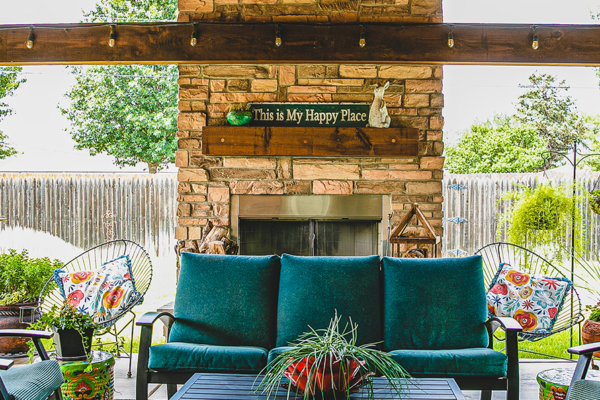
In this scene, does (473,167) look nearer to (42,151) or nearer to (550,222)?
(550,222)

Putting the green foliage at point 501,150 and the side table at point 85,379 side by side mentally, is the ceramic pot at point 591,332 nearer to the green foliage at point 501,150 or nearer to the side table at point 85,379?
the side table at point 85,379

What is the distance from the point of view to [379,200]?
4332mm

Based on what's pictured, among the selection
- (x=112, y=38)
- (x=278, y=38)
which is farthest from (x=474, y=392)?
(x=112, y=38)

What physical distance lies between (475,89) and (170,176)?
39.7 ft

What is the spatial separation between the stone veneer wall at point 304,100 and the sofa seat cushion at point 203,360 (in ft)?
6.72

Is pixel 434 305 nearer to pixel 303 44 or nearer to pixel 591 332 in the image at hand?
pixel 591 332

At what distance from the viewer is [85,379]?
2.35 meters

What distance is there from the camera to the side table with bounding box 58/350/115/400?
7.64 ft

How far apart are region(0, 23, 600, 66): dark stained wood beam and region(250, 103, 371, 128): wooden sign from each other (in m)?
0.43

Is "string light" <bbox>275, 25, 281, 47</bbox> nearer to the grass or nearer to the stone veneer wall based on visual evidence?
the stone veneer wall

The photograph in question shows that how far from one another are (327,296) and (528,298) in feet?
5.15

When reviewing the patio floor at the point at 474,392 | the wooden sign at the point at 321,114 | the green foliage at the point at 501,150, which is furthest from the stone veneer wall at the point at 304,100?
the green foliage at the point at 501,150

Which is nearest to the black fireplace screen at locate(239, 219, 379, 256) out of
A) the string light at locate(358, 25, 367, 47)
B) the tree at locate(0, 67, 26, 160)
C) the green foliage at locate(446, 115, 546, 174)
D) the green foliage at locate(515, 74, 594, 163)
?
the string light at locate(358, 25, 367, 47)

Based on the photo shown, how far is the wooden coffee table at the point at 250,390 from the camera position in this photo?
5.76ft
